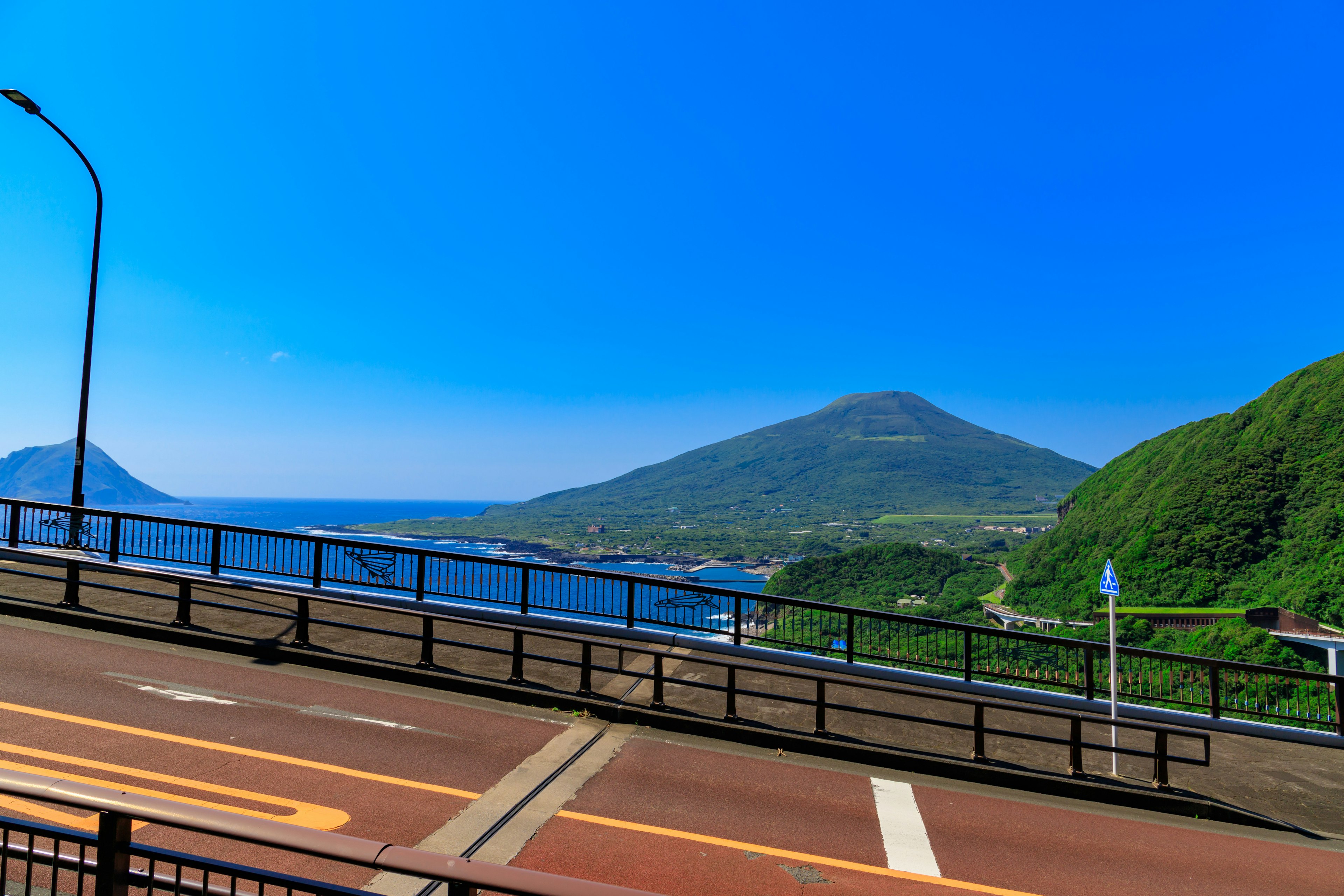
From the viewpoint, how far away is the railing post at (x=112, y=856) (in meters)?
2.93

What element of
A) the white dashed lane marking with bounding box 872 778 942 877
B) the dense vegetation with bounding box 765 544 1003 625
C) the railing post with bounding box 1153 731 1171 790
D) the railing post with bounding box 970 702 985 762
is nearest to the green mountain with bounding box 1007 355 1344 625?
the dense vegetation with bounding box 765 544 1003 625

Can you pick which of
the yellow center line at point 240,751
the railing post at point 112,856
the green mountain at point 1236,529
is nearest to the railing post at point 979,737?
the yellow center line at point 240,751

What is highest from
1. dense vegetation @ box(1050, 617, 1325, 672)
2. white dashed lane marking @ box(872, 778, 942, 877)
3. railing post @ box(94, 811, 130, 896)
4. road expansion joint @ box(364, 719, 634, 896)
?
railing post @ box(94, 811, 130, 896)

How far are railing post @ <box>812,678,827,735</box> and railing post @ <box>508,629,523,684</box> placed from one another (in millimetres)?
3998

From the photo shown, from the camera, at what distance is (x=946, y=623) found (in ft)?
36.8

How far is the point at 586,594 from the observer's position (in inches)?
449

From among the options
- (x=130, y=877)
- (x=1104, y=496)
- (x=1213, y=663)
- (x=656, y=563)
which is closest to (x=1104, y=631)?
(x=1213, y=663)

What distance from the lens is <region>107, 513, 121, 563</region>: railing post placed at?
13500mm

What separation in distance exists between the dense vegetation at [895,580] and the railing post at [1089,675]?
87925 millimetres

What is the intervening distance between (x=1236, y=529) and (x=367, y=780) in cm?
15927

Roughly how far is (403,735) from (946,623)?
8454 mm

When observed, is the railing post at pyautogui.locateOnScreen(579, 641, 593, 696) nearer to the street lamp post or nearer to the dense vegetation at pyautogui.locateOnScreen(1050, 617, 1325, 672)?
the street lamp post

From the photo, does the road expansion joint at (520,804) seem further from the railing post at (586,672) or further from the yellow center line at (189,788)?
the yellow center line at (189,788)

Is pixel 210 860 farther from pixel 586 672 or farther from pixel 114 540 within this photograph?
pixel 114 540
